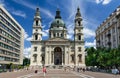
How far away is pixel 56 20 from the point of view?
12975 centimetres

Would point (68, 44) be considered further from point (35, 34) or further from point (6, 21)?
point (6, 21)

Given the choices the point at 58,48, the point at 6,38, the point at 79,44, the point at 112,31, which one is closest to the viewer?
the point at 112,31

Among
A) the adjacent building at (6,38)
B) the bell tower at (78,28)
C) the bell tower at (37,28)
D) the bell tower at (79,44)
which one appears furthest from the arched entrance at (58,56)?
the adjacent building at (6,38)

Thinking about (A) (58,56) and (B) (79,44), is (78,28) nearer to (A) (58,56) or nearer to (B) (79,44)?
(B) (79,44)

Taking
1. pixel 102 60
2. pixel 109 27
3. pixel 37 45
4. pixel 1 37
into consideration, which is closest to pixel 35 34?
pixel 37 45

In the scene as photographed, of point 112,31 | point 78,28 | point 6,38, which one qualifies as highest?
point 78,28

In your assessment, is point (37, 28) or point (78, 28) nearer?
point (78, 28)

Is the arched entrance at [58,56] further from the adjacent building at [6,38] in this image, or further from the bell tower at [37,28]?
the adjacent building at [6,38]

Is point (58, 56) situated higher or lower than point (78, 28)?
lower

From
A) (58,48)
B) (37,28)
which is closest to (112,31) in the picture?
(58,48)

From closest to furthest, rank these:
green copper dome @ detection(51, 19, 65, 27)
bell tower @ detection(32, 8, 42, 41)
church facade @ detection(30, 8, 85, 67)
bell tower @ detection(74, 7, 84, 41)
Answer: church facade @ detection(30, 8, 85, 67) < bell tower @ detection(74, 7, 84, 41) < bell tower @ detection(32, 8, 42, 41) < green copper dome @ detection(51, 19, 65, 27)

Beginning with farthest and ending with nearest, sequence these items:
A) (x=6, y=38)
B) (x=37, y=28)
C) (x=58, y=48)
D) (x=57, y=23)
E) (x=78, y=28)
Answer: (x=57, y=23), (x=58, y=48), (x=37, y=28), (x=78, y=28), (x=6, y=38)

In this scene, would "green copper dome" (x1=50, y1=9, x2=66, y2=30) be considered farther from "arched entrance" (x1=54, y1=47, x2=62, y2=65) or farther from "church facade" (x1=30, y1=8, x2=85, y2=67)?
"arched entrance" (x1=54, y1=47, x2=62, y2=65)

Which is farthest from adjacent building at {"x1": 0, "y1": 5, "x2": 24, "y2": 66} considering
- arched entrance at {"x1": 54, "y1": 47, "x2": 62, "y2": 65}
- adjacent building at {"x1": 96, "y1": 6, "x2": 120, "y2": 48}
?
adjacent building at {"x1": 96, "y1": 6, "x2": 120, "y2": 48}
